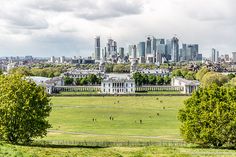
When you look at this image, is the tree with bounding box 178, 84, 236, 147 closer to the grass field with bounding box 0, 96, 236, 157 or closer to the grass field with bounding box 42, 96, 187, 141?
the grass field with bounding box 0, 96, 236, 157

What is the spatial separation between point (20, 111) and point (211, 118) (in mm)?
20001

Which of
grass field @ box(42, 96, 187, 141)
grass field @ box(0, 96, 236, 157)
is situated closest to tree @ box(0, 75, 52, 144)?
grass field @ box(0, 96, 236, 157)


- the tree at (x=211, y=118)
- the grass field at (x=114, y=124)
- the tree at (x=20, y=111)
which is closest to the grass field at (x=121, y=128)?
the grass field at (x=114, y=124)

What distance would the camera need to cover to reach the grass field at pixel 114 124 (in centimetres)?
6781

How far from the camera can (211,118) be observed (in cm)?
4931

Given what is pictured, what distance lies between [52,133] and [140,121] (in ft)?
67.0

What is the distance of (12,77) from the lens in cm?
5197

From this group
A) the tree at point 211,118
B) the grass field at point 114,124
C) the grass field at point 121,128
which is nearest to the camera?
the grass field at point 121,128

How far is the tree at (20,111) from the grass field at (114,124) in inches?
567

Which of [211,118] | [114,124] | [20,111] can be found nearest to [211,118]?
[211,118]

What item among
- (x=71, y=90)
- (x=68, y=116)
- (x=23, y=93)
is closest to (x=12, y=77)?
(x=23, y=93)

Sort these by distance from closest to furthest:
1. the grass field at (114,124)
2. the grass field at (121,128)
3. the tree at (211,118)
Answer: the grass field at (121,128) → the tree at (211,118) → the grass field at (114,124)

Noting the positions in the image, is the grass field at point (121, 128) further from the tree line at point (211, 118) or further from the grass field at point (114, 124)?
the tree line at point (211, 118)

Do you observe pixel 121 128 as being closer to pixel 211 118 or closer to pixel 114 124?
pixel 114 124
